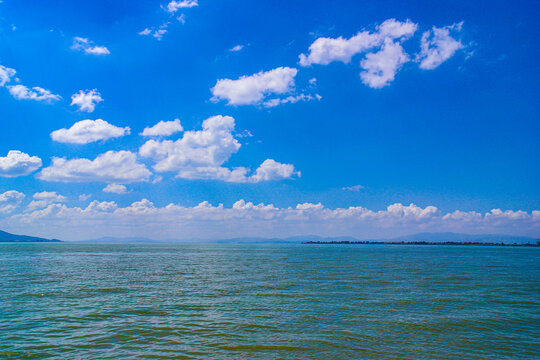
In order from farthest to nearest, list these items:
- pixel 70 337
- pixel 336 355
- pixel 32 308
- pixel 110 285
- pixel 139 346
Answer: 1. pixel 110 285
2. pixel 32 308
3. pixel 70 337
4. pixel 139 346
5. pixel 336 355

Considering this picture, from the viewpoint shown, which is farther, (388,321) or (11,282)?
(11,282)

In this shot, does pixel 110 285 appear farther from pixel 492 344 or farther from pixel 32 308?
pixel 492 344

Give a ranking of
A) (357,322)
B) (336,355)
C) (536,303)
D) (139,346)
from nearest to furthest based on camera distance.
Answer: (336,355) → (139,346) → (357,322) → (536,303)

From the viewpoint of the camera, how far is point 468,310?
25469 millimetres

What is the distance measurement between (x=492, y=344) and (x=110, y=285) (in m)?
35.2

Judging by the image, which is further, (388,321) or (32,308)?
(32,308)

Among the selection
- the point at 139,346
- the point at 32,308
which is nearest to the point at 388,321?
the point at 139,346

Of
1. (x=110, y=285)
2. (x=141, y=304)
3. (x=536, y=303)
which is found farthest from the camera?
(x=110, y=285)

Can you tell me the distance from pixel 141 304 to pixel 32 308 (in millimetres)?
7644

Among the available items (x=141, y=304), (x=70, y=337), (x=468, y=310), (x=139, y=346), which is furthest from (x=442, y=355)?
(x=141, y=304)

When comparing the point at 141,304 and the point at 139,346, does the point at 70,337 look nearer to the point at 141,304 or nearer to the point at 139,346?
the point at 139,346

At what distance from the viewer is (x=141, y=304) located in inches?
1051

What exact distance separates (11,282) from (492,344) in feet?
156

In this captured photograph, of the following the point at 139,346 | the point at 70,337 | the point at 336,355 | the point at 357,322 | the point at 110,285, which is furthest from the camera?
the point at 110,285
